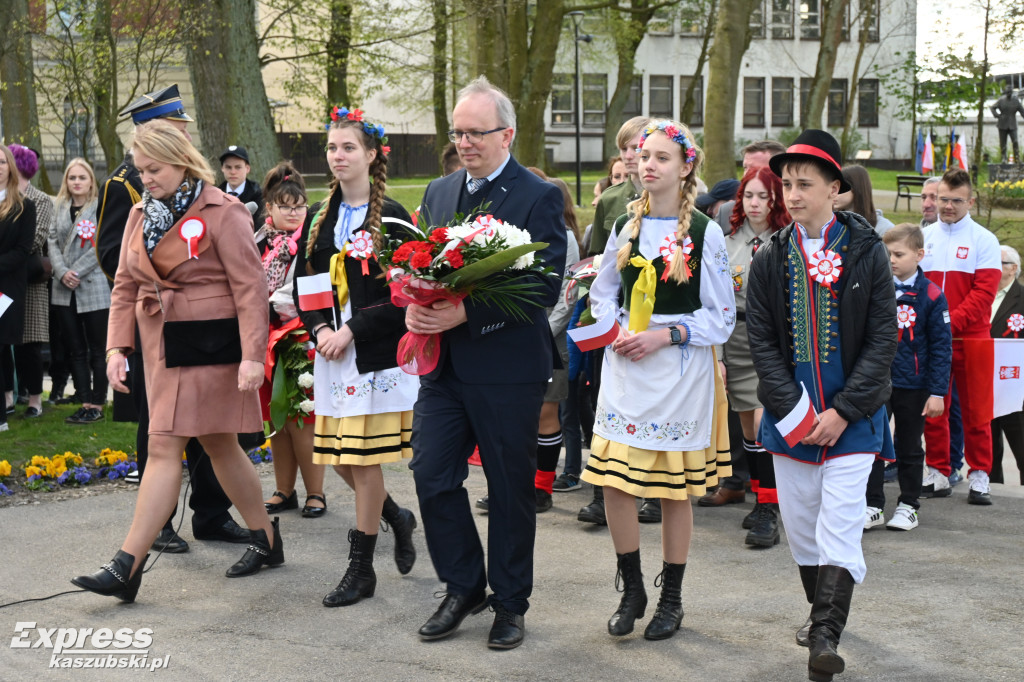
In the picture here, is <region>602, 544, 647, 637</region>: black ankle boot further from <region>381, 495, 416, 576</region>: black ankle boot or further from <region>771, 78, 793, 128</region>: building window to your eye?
<region>771, 78, 793, 128</region>: building window

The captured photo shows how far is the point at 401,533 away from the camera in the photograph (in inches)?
238

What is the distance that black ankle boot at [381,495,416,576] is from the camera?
5993 millimetres

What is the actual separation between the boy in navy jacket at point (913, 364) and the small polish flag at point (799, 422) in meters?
2.59

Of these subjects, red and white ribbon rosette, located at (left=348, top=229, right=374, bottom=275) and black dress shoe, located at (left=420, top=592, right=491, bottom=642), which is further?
red and white ribbon rosette, located at (left=348, top=229, right=374, bottom=275)

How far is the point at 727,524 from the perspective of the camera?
279 inches

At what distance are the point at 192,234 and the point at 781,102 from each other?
5448 centimetres

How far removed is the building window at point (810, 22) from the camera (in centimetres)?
5631

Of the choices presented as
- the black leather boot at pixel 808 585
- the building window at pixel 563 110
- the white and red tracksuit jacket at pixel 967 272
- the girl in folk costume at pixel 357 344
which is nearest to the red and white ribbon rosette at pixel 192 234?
the girl in folk costume at pixel 357 344

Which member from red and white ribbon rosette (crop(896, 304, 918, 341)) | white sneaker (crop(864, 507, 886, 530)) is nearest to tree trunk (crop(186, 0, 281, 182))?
red and white ribbon rosette (crop(896, 304, 918, 341))

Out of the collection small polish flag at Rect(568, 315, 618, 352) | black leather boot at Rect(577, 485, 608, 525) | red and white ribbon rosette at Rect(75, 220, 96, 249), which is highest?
red and white ribbon rosette at Rect(75, 220, 96, 249)

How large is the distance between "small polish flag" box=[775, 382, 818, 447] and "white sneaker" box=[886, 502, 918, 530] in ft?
8.51

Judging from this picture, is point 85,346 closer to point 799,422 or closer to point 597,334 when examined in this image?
point 597,334

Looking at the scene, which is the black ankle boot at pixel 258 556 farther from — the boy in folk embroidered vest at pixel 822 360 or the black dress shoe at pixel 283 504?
the boy in folk embroidered vest at pixel 822 360

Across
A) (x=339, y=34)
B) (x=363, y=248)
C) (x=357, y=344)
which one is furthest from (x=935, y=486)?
(x=339, y=34)
